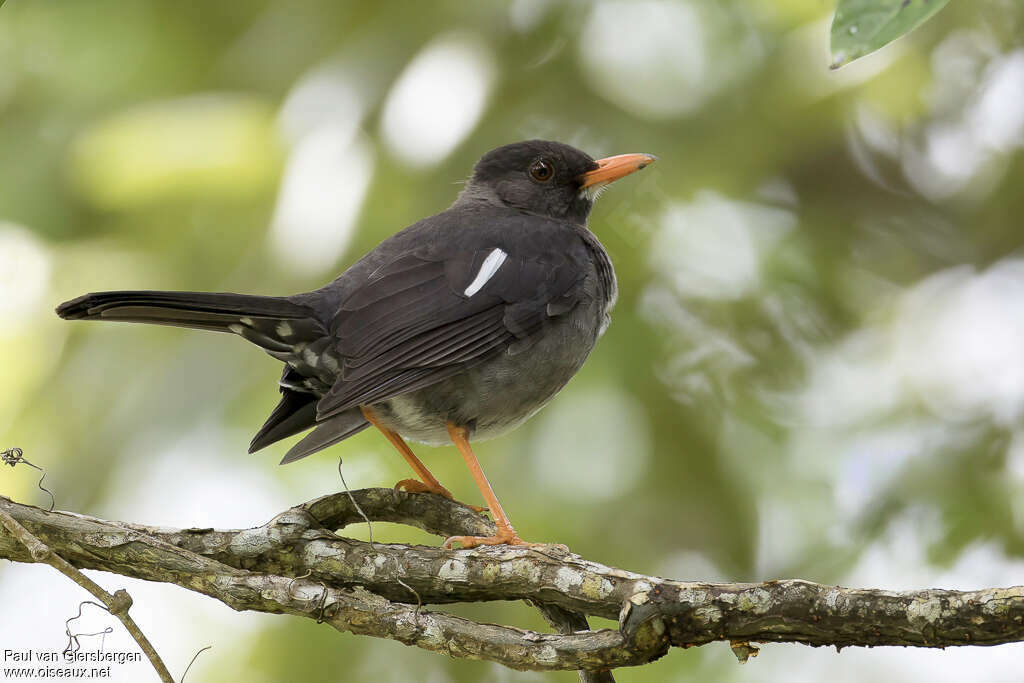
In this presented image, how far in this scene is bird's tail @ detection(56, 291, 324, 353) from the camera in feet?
9.88

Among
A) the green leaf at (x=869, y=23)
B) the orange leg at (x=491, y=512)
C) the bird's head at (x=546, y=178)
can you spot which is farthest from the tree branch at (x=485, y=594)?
the bird's head at (x=546, y=178)

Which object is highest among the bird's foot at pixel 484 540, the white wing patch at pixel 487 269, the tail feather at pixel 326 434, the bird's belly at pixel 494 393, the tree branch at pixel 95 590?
the white wing patch at pixel 487 269

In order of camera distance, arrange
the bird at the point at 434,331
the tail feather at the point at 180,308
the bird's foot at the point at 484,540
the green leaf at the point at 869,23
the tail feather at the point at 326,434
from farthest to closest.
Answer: the tail feather at the point at 326,434
the bird at the point at 434,331
the bird's foot at the point at 484,540
the tail feather at the point at 180,308
the green leaf at the point at 869,23

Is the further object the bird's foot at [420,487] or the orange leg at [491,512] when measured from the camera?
the bird's foot at [420,487]

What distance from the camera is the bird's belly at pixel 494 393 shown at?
12.2 ft

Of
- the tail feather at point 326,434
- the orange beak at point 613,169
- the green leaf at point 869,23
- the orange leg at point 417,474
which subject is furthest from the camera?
the orange beak at point 613,169

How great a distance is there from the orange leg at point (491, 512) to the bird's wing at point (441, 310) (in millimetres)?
275

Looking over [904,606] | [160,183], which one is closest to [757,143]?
[160,183]

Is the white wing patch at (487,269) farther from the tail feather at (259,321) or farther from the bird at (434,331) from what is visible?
the tail feather at (259,321)

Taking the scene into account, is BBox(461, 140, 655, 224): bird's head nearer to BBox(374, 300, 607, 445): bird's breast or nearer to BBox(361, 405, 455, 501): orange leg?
BBox(374, 300, 607, 445): bird's breast

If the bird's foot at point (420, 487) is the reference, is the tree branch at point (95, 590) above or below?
below

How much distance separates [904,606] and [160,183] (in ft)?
12.1

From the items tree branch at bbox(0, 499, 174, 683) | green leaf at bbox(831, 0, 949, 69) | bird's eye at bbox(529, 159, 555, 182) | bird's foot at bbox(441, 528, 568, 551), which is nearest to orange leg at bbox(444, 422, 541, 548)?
→ bird's foot at bbox(441, 528, 568, 551)

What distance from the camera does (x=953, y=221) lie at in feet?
17.7
